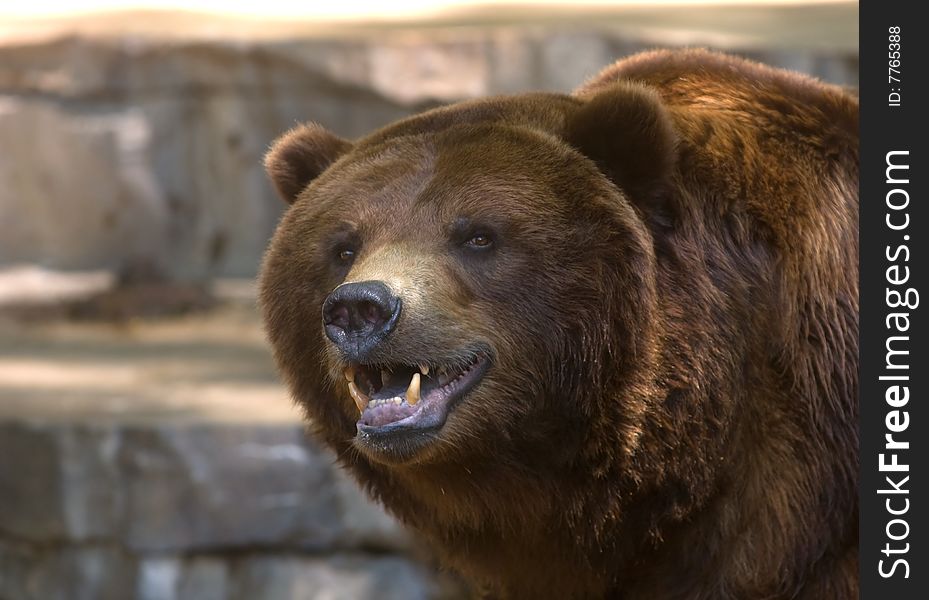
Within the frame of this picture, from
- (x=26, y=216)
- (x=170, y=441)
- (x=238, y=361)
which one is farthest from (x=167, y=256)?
(x=170, y=441)

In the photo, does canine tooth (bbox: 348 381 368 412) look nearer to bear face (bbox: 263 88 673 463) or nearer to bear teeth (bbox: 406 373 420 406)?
bear face (bbox: 263 88 673 463)

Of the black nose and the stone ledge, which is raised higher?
the black nose

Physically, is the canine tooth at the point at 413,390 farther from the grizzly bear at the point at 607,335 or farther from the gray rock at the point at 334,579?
the gray rock at the point at 334,579

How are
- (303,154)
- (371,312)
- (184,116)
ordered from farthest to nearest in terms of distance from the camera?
(184,116) < (303,154) < (371,312)

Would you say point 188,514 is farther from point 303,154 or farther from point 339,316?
point 339,316

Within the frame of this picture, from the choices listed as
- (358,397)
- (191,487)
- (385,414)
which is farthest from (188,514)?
(385,414)

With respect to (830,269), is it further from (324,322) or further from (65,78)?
(65,78)

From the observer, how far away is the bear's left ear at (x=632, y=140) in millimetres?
3768

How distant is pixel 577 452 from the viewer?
3.86 m

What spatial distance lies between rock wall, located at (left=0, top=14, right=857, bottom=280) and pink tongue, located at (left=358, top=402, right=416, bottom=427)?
6.47 metres

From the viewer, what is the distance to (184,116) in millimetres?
10992

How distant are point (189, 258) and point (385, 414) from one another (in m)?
7.83

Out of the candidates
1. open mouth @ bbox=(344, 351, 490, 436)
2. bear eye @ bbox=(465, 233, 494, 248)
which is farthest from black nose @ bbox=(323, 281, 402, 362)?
bear eye @ bbox=(465, 233, 494, 248)

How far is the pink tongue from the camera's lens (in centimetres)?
363
